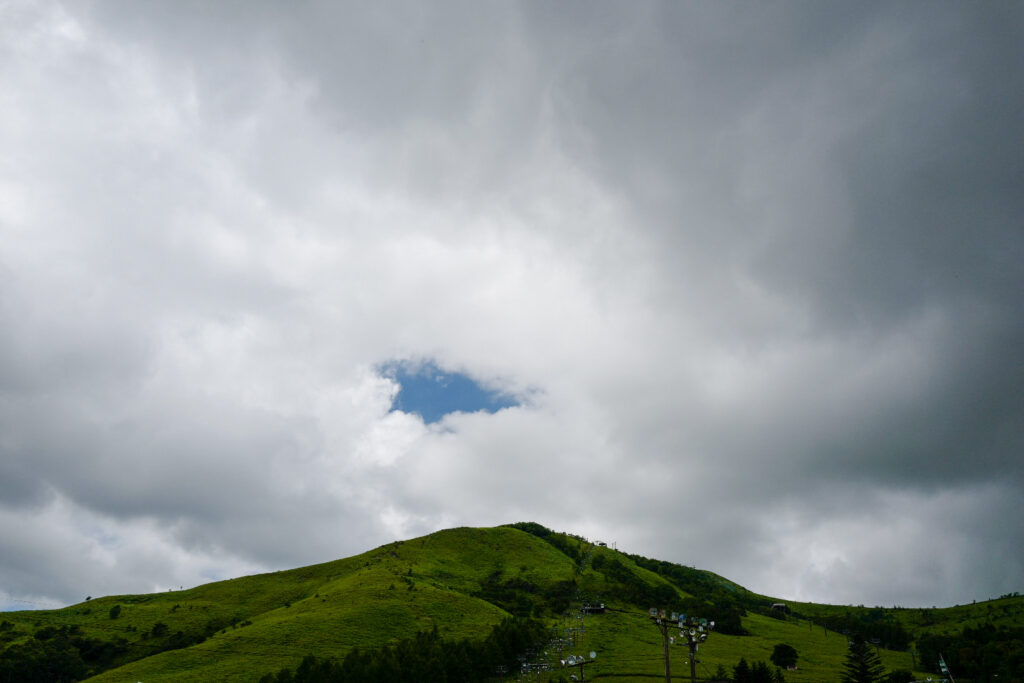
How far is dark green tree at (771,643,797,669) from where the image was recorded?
159375 mm

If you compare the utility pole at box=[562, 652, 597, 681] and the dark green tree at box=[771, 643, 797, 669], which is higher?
the utility pole at box=[562, 652, 597, 681]

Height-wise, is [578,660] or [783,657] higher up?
[578,660]

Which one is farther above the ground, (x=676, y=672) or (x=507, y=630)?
(x=507, y=630)

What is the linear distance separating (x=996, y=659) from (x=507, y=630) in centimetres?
10782

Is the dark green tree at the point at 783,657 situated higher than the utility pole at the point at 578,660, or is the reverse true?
the utility pole at the point at 578,660

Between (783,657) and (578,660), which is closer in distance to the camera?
(578,660)

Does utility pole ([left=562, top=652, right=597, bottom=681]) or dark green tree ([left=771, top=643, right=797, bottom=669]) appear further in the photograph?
dark green tree ([left=771, top=643, right=797, bottom=669])

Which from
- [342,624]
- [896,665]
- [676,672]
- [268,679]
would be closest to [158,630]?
[342,624]

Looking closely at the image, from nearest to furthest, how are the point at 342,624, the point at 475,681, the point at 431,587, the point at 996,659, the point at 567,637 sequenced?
1. the point at 475,681
2. the point at 996,659
3. the point at 342,624
4. the point at 567,637
5. the point at 431,587

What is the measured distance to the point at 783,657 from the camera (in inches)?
6427

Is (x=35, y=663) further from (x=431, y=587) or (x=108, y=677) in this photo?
(x=431, y=587)

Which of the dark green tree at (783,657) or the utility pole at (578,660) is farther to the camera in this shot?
the dark green tree at (783,657)

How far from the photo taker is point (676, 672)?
139750 mm

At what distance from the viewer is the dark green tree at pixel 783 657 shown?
15938cm
